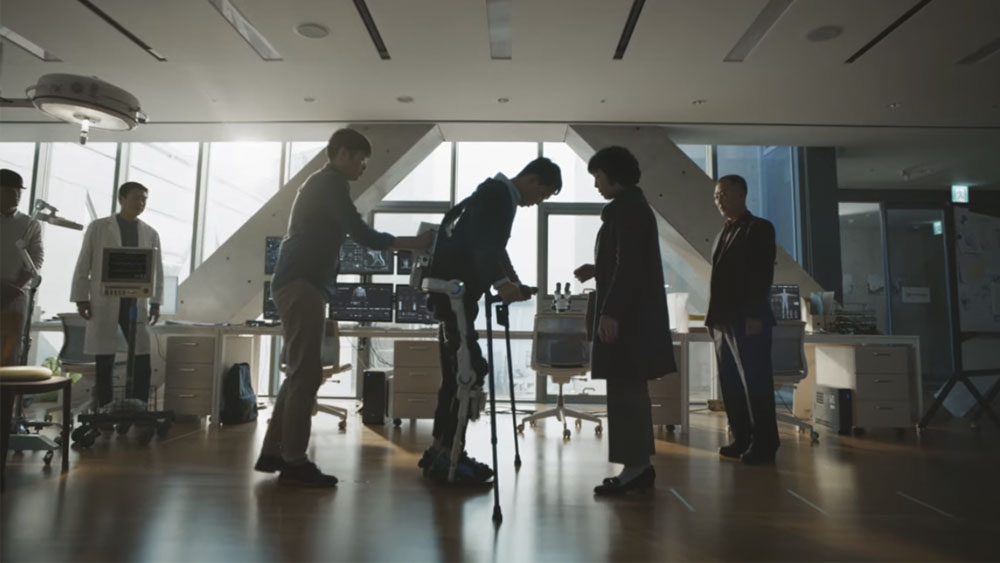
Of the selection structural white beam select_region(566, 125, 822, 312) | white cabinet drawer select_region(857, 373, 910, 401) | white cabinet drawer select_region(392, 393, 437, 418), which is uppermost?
structural white beam select_region(566, 125, 822, 312)

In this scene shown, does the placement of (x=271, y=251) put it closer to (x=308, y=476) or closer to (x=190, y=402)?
(x=190, y=402)

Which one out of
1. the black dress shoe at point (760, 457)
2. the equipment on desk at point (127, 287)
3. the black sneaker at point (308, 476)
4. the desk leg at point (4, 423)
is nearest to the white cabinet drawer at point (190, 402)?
the equipment on desk at point (127, 287)

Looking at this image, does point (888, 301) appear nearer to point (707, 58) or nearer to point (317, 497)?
point (707, 58)

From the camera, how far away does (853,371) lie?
4.41 metres

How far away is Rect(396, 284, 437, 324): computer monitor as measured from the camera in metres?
5.05

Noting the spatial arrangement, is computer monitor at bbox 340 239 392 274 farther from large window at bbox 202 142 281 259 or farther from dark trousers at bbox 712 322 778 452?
dark trousers at bbox 712 322 778 452

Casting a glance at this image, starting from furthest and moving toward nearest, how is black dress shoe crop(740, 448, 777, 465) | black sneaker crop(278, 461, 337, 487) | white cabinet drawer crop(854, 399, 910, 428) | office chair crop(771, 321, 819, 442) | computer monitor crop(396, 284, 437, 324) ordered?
computer monitor crop(396, 284, 437, 324)
white cabinet drawer crop(854, 399, 910, 428)
office chair crop(771, 321, 819, 442)
black dress shoe crop(740, 448, 777, 465)
black sneaker crop(278, 461, 337, 487)

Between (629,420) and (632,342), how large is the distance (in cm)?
32

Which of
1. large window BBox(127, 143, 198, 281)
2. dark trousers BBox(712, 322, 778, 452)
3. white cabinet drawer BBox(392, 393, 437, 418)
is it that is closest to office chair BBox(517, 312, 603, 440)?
white cabinet drawer BBox(392, 393, 437, 418)

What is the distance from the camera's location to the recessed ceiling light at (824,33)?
4.00m

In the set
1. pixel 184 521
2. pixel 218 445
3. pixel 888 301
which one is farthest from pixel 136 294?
pixel 888 301

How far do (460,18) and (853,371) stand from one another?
13.1ft

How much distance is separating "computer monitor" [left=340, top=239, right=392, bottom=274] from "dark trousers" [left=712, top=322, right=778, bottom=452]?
3.16 metres

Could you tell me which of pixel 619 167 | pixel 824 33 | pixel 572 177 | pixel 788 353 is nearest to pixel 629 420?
pixel 619 167
